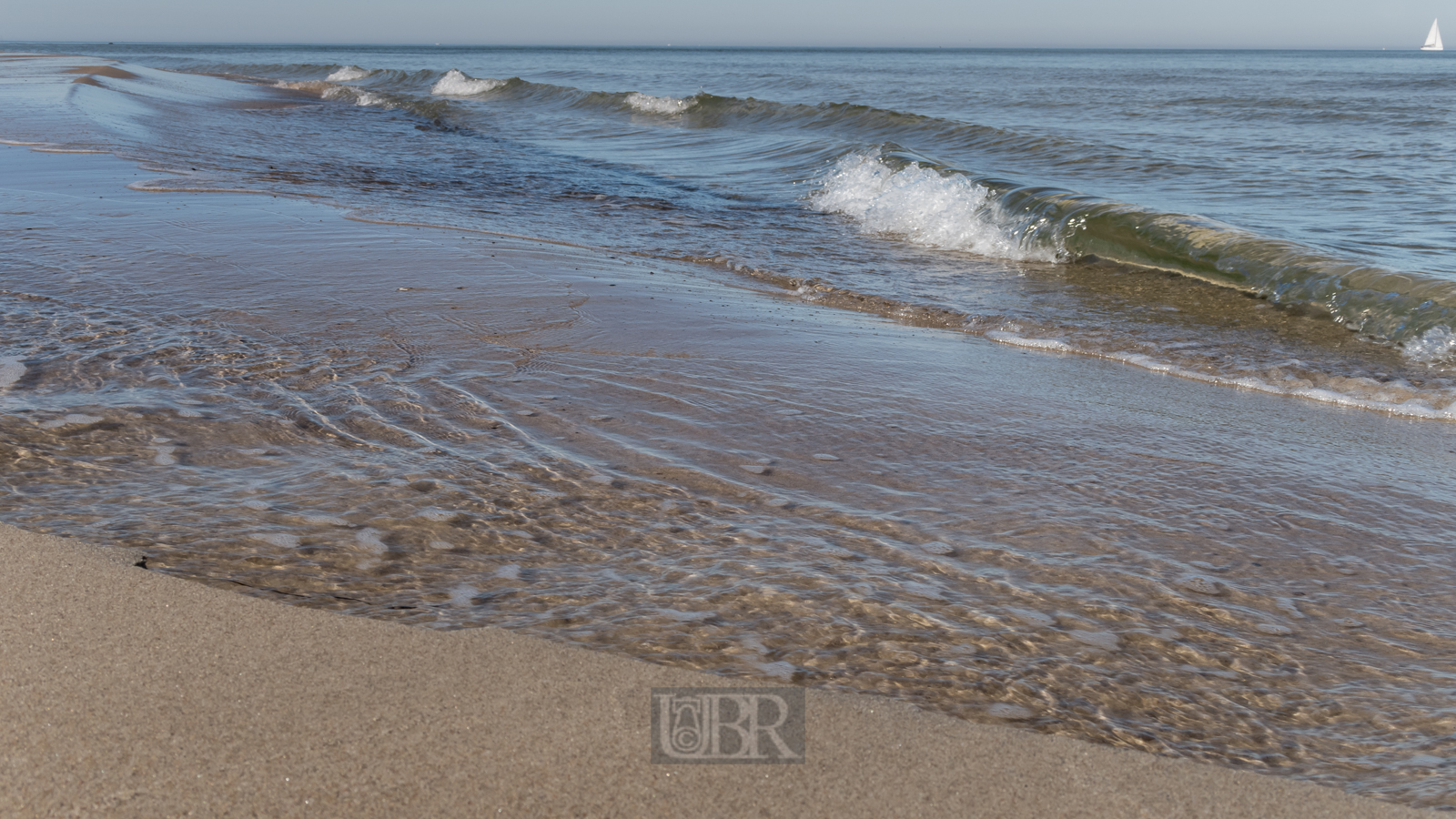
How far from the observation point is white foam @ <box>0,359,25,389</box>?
3.39 meters

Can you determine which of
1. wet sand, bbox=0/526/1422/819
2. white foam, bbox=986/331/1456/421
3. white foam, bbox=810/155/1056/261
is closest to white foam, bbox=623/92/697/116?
white foam, bbox=810/155/1056/261

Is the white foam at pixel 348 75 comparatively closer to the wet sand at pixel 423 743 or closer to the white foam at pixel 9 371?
the white foam at pixel 9 371

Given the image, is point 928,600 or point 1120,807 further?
point 928,600

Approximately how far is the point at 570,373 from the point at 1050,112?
19.8 m

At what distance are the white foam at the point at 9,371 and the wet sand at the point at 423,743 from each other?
70.2 inches

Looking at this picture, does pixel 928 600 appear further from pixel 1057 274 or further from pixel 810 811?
pixel 1057 274

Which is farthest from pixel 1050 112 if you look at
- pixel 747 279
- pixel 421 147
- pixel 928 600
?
pixel 928 600

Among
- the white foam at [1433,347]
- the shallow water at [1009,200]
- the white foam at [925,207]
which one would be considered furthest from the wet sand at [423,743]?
the white foam at [925,207]

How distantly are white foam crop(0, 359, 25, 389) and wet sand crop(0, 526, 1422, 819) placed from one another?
5.85ft

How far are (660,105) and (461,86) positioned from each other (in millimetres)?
11632

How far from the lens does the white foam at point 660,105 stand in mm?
21469

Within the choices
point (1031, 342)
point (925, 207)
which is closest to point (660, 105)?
point (925, 207)

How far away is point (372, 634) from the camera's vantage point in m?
1.97

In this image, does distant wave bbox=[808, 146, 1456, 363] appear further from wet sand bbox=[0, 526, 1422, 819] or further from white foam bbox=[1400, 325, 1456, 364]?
wet sand bbox=[0, 526, 1422, 819]
